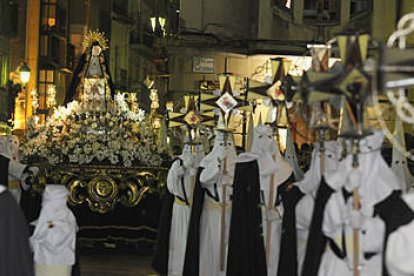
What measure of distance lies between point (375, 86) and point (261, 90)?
608 cm

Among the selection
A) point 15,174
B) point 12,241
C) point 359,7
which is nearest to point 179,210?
point 15,174

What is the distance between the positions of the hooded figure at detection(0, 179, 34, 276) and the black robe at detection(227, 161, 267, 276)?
5.94 meters

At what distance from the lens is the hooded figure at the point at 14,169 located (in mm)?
20047

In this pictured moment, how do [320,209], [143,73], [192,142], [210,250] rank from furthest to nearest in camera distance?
[143,73]
[192,142]
[210,250]
[320,209]

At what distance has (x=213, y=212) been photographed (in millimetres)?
16906

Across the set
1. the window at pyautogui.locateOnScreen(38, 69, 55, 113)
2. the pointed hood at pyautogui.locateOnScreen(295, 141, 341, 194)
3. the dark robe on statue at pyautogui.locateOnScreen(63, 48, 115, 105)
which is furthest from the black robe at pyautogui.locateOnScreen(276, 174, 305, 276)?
the window at pyautogui.locateOnScreen(38, 69, 55, 113)

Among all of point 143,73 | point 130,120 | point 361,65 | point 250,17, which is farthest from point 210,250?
point 143,73

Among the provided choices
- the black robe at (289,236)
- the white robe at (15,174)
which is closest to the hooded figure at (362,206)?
the black robe at (289,236)

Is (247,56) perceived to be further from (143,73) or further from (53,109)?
(143,73)

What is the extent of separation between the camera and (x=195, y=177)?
711 inches

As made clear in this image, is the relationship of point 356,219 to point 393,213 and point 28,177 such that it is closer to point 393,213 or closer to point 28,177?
point 393,213

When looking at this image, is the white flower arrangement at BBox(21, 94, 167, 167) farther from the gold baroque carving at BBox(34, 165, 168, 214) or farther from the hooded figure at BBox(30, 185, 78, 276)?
the hooded figure at BBox(30, 185, 78, 276)

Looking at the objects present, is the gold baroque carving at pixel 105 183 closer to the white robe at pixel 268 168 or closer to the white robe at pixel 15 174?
the white robe at pixel 15 174

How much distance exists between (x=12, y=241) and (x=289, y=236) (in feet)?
14.8
